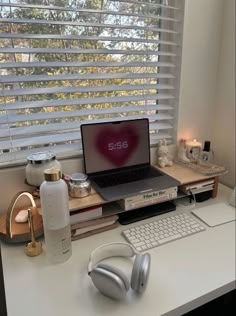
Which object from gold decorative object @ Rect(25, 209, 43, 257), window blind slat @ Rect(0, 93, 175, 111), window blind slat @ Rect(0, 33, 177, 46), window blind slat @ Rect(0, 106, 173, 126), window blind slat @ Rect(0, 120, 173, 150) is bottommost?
gold decorative object @ Rect(25, 209, 43, 257)

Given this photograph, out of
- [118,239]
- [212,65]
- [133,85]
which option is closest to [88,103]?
[133,85]

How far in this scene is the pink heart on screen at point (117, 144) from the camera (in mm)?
1113

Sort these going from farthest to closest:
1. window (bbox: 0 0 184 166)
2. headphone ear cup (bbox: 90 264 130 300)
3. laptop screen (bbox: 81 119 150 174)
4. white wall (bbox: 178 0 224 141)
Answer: white wall (bbox: 178 0 224 141) → laptop screen (bbox: 81 119 150 174) → window (bbox: 0 0 184 166) → headphone ear cup (bbox: 90 264 130 300)

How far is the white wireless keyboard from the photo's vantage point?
2.89 ft

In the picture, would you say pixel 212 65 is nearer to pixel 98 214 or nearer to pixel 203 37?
pixel 203 37

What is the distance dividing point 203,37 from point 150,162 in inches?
25.9

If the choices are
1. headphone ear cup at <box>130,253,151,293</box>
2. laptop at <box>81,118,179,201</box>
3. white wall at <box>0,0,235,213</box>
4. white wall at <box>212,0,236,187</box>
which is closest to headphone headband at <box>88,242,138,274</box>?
headphone ear cup at <box>130,253,151,293</box>

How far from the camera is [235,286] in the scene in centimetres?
75

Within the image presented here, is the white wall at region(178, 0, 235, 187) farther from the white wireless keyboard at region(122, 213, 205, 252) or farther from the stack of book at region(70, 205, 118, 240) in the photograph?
the stack of book at region(70, 205, 118, 240)

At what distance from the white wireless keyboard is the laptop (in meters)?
0.13

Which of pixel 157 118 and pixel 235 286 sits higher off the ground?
pixel 157 118

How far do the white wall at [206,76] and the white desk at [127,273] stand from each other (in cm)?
44

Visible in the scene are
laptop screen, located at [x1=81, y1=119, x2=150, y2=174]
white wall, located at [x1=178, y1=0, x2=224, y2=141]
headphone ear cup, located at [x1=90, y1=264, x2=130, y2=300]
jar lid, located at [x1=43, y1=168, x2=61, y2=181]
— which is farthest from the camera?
white wall, located at [x1=178, y1=0, x2=224, y2=141]

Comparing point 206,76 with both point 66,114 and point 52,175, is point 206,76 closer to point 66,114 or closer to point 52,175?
point 66,114
